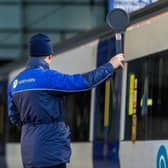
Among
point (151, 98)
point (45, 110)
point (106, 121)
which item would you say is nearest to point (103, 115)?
point (106, 121)

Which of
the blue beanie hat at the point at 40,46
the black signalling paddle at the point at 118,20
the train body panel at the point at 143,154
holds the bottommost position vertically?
the train body panel at the point at 143,154

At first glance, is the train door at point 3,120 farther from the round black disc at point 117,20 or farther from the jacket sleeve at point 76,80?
the jacket sleeve at point 76,80

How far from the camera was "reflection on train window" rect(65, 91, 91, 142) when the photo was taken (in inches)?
426

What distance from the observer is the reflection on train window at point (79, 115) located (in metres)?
10.8

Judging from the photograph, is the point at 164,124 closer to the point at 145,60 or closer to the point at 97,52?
the point at 145,60

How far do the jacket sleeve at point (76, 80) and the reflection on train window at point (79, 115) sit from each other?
4.80 metres

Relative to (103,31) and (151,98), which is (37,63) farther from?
(103,31)

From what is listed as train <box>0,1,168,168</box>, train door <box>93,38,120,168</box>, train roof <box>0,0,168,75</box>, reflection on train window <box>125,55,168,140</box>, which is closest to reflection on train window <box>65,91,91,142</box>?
train <box>0,1,168,168</box>

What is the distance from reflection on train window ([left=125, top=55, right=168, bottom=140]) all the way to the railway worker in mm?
2089

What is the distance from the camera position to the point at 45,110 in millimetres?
5809

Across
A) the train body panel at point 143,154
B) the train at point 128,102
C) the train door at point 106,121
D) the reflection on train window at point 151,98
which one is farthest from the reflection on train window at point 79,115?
the reflection on train window at point 151,98

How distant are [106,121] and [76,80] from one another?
3.97 meters

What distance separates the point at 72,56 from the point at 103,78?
18.8 ft

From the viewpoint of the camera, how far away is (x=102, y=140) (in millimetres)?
9898
